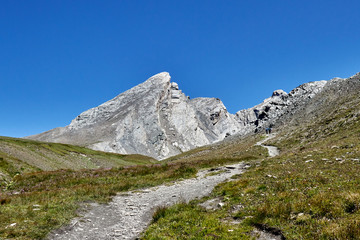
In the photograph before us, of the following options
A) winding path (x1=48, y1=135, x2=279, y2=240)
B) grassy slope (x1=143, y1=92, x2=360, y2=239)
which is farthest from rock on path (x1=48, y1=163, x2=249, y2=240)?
grassy slope (x1=143, y1=92, x2=360, y2=239)

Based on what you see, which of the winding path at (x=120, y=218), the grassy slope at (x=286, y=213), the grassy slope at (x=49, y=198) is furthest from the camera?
the winding path at (x=120, y=218)

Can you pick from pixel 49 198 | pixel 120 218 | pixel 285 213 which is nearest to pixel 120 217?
pixel 120 218

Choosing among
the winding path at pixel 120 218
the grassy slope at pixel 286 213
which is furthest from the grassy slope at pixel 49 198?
the grassy slope at pixel 286 213

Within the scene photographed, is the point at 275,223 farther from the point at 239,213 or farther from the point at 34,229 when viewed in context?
the point at 34,229

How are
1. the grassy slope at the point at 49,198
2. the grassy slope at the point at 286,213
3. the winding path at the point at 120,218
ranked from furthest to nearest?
1. the winding path at the point at 120,218
2. the grassy slope at the point at 49,198
3. the grassy slope at the point at 286,213

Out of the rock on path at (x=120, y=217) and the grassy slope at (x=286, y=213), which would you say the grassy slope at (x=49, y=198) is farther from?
the grassy slope at (x=286, y=213)

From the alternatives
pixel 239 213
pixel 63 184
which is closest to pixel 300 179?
pixel 239 213

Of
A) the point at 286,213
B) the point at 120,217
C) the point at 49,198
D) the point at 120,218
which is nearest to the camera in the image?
the point at 286,213

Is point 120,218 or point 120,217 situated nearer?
point 120,218

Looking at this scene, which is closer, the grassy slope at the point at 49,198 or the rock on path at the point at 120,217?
the grassy slope at the point at 49,198

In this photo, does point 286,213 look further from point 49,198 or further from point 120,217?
point 49,198

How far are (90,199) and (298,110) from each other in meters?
118

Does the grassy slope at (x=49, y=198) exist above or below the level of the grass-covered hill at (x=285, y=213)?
above

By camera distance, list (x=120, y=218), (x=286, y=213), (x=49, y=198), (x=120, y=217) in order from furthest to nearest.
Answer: (x=49, y=198), (x=120, y=217), (x=120, y=218), (x=286, y=213)
